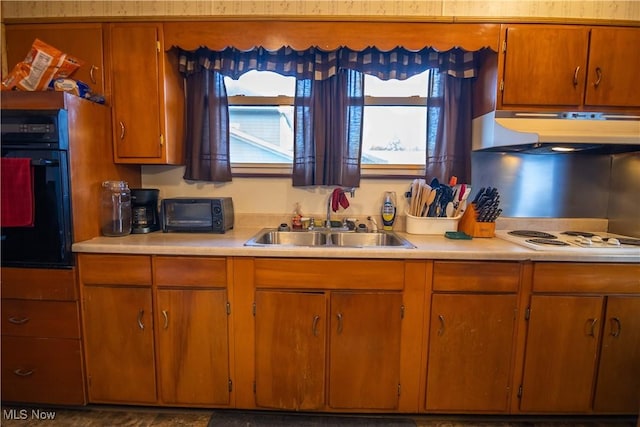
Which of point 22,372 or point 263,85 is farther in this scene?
point 263,85

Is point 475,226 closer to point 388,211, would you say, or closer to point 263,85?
point 388,211

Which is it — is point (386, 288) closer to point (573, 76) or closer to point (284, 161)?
point (284, 161)

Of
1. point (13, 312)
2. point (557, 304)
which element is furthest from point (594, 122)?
point (13, 312)

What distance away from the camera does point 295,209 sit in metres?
2.22

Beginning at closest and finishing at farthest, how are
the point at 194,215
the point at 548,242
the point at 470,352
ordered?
1. the point at 470,352
2. the point at 548,242
3. the point at 194,215

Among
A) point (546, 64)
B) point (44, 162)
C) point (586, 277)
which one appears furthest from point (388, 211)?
point (44, 162)

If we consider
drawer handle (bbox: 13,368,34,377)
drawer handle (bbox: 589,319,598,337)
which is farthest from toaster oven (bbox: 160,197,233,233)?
drawer handle (bbox: 589,319,598,337)

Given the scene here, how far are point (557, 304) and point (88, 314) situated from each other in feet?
7.56

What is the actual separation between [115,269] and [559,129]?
236 centimetres

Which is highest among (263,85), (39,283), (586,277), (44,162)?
(263,85)

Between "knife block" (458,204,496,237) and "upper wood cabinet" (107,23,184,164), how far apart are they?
1822mm

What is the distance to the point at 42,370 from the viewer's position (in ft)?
5.46

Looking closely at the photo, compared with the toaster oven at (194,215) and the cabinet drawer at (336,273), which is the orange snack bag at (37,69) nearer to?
the toaster oven at (194,215)

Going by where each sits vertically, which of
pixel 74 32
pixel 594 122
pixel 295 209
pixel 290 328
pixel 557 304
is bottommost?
pixel 290 328
